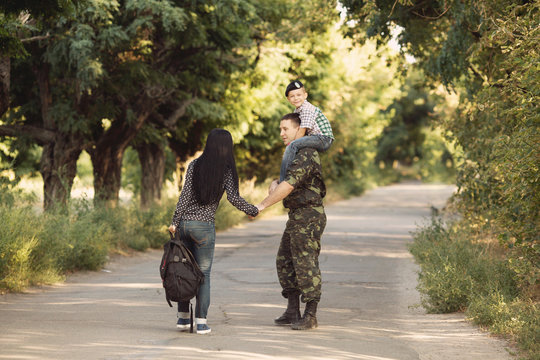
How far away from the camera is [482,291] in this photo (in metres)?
9.20

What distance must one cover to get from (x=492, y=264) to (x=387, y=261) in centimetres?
509

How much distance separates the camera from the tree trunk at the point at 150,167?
22797mm

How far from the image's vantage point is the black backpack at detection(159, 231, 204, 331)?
24.1 ft

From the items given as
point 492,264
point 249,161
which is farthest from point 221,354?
point 249,161

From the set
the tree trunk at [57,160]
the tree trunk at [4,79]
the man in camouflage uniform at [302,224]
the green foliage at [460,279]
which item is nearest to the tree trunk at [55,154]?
the tree trunk at [57,160]

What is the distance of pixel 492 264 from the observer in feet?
33.2

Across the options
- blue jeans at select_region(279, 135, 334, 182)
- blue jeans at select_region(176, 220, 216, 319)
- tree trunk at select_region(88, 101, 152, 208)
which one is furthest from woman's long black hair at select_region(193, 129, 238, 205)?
tree trunk at select_region(88, 101, 152, 208)

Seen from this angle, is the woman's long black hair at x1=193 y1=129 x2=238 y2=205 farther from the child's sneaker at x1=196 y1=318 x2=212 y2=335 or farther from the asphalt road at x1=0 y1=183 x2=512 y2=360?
the asphalt road at x1=0 y1=183 x2=512 y2=360

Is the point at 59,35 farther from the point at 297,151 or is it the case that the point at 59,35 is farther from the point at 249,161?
the point at 249,161

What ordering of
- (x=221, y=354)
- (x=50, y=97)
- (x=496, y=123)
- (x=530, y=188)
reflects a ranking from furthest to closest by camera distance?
(x=50, y=97) → (x=496, y=123) → (x=530, y=188) → (x=221, y=354)

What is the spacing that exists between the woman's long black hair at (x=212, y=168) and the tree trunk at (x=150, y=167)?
15.3 metres

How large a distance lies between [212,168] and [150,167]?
1555cm

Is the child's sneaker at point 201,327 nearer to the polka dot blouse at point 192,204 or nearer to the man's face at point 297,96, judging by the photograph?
the polka dot blouse at point 192,204

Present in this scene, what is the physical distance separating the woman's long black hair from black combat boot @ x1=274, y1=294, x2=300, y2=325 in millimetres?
1333
